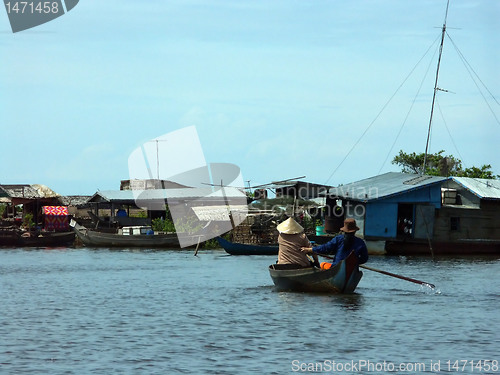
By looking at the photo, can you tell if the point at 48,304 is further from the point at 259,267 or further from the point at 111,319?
the point at 259,267

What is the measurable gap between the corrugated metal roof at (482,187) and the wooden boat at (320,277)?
66.4 ft

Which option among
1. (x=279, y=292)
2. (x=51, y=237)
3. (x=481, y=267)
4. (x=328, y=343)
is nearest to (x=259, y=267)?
(x=481, y=267)

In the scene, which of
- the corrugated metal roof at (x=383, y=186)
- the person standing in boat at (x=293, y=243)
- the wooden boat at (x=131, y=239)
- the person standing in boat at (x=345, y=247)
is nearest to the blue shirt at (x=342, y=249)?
the person standing in boat at (x=345, y=247)

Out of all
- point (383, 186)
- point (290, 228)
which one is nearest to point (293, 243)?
point (290, 228)

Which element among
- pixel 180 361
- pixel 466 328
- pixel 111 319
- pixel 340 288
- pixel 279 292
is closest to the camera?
pixel 180 361

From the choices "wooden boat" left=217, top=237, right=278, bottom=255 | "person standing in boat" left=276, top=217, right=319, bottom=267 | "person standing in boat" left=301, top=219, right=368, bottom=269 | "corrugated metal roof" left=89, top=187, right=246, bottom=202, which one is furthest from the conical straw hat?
"corrugated metal roof" left=89, top=187, right=246, bottom=202

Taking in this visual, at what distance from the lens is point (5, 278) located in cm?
2586

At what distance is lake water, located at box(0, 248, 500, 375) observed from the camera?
10.8 metres

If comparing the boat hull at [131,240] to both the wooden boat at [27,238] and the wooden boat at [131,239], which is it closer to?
the wooden boat at [131,239]

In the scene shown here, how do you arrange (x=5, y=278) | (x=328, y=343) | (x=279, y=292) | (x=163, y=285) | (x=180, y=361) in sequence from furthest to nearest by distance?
1. (x=5, y=278)
2. (x=163, y=285)
3. (x=279, y=292)
4. (x=328, y=343)
5. (x=180, y=361)

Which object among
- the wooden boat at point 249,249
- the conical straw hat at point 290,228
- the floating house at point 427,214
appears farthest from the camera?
the wooden boat at point 249,249

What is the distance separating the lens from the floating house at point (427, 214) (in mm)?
35625

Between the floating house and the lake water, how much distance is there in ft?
32.2

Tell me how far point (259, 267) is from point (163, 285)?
26.3 ft
